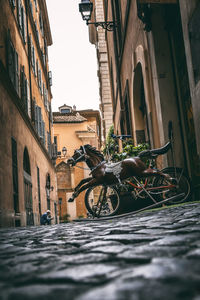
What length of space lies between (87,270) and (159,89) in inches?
259

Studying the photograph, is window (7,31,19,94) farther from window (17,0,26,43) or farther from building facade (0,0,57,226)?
window (17,0,26,43)

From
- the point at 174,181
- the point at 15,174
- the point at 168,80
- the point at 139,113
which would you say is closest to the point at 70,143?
the point at 15,174

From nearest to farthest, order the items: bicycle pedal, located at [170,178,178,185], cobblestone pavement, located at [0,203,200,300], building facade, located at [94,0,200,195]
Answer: cobblestone pavement, located at [0,203,200,300] < bicycle pedal, located at [170,178,178,185] < building facade, located at [94,0,200,195]

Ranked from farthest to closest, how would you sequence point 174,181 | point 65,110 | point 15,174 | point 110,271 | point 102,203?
point 65,110 < point 15,174 < point 102,203 < point 174,181 < point 110,271

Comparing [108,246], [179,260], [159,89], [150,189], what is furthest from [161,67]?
[179,260]

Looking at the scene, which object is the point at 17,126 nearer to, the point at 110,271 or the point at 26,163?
the point at 26,163

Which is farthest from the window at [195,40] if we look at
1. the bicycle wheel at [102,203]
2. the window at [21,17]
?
the window at [21,17]

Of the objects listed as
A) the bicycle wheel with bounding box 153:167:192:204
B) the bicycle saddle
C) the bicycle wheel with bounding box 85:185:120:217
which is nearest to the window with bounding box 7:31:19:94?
the bicycle wheel with bounding box 85:185:120:217

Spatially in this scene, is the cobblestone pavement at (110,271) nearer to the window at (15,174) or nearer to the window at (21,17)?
the window at (15,174)

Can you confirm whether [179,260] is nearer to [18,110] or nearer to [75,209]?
[18,110]

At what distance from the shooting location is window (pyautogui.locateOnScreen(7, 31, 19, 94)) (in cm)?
1221

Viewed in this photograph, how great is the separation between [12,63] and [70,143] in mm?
31437

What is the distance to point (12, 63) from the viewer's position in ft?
41.8

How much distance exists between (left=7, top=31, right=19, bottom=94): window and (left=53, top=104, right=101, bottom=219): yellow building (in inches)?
827
